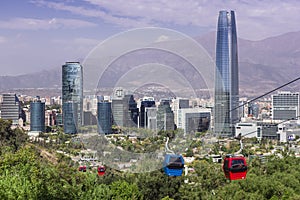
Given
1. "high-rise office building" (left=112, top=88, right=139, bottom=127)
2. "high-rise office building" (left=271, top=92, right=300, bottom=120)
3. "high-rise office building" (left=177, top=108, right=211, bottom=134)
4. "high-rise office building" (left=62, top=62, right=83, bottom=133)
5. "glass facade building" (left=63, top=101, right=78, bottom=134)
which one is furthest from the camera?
"high-rise office building" (left=271, top=92, right=300, bottom=120)

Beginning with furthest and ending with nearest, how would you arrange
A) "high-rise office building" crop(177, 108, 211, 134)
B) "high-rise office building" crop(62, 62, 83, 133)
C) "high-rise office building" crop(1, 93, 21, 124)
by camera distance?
"high-rise office building" crop(1, 93, 21, 124) → "high-rise office building" crop(62, 62, 83, 133) → "high-rise office building" crop(177, 108, 211, 134)

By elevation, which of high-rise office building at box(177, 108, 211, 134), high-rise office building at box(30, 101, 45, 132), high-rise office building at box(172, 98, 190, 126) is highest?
high-rise office building at box(172, 98, 190, 126)

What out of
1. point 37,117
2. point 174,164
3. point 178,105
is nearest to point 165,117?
point 178,105

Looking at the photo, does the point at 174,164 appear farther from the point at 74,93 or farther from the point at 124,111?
the point at 74,93

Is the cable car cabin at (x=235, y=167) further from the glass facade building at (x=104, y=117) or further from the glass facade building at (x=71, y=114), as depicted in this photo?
the glass facade building at (x=71, y=114)

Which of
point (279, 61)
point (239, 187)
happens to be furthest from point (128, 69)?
point (279, 61)

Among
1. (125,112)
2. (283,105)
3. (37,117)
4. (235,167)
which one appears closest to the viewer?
(235,167)

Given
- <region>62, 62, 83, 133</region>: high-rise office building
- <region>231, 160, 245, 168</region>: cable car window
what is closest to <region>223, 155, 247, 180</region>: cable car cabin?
<region>231, 160, 245, 168</region>: cable car window

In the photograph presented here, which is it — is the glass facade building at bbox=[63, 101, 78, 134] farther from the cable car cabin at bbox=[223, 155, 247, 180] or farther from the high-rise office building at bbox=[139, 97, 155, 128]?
the cable car cabin at bbox=[223, 155, 247, 180]
